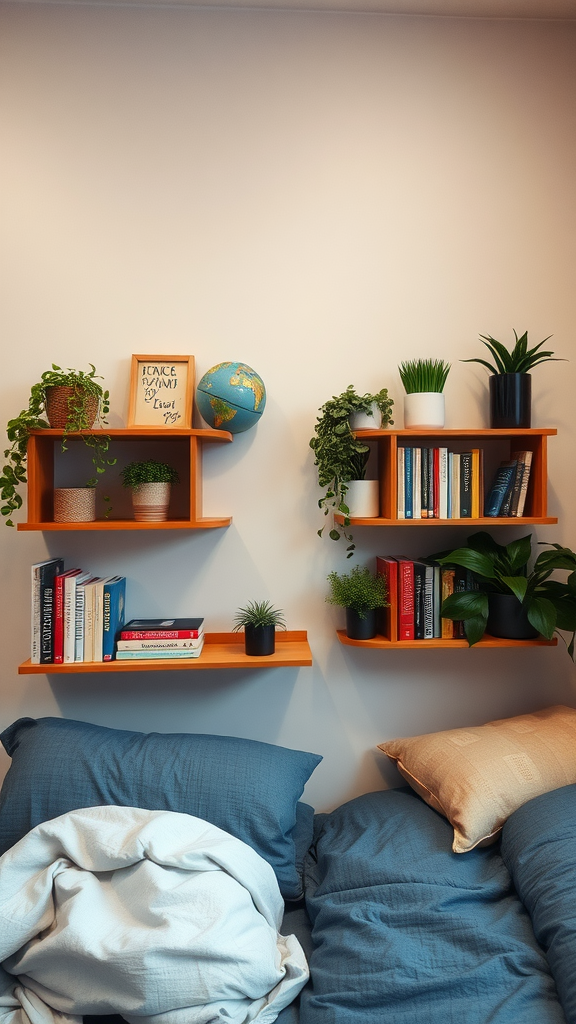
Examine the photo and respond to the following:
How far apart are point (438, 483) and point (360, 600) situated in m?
0.41

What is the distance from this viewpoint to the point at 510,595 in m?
1.80

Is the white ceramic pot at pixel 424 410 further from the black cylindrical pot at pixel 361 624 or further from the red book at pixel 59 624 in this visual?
the red book at pixel 59 624

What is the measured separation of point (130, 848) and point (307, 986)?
463mm

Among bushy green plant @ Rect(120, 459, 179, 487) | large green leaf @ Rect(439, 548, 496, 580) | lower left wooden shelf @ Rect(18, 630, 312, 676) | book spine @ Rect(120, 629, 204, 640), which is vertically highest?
bushy green plant @ Rect(120, 459, 179, 487)

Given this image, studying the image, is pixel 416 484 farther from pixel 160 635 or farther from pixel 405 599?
pixel 160 635

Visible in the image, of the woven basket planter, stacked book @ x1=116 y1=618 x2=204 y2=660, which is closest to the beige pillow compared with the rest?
stacked book @ x1=116 y1=618 x2=204 y2=660

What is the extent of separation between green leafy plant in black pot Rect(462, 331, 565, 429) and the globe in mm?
683

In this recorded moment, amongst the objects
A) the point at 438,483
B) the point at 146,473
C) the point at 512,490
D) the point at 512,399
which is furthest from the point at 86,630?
the point at 512,399

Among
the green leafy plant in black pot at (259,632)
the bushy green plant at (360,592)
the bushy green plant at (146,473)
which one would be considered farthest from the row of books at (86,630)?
the bushy green plant at (360,592)

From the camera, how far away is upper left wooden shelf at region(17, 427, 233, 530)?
168 centimetres

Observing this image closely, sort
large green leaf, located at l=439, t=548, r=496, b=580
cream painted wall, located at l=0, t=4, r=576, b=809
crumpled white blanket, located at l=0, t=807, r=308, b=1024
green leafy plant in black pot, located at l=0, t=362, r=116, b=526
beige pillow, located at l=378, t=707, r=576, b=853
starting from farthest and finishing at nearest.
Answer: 1. cream painted wall, located at l=0, t=4, r=576, b=809
2. large green leaf, located at l=439, t=548, r=496, b=580
3. green leafy plant in black pot, located at l=0, t=362, r=116, b=526
4. beige pillow, located at l=378, t=707, r=576, b=853
5. crumpled white blanket, located at l=0, t=807, r=308, b=1024

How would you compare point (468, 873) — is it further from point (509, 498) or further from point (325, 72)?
point (325, 72)

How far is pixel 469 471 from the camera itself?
178 centimetres

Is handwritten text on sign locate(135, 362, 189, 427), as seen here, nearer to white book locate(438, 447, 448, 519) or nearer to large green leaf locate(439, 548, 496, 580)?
white book locate(438, 447, 448, 519)
